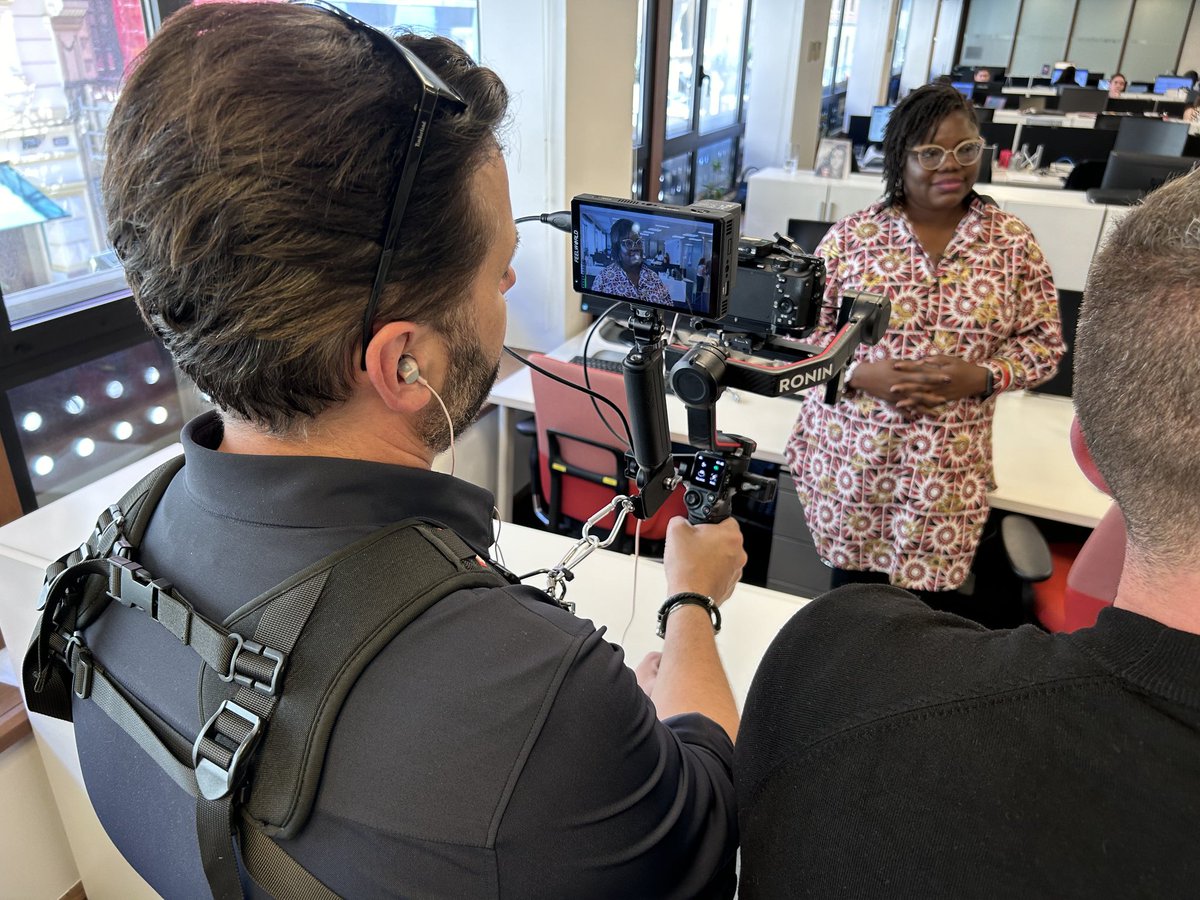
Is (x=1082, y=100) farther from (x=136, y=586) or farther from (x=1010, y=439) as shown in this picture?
(x=136, y=586)

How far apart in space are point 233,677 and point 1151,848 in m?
0.56

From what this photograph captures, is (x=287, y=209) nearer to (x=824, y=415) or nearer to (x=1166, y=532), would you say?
(x=1166, y=532)

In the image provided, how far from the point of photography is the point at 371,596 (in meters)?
0.54

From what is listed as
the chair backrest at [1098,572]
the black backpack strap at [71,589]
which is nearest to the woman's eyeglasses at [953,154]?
the chair backrest at [1098,572]

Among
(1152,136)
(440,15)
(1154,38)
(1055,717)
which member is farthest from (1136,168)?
(1154,38)

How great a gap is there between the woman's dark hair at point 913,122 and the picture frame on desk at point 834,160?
6.30 feet

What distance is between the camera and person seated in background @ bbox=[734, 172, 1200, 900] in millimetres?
480

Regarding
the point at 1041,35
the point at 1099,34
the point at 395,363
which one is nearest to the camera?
the point at 395,363

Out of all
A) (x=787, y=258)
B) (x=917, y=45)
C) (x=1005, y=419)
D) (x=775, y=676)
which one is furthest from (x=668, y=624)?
(x=917, y=45)

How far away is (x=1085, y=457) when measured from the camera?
27.2 inches

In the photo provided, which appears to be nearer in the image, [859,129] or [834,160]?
[834,160]

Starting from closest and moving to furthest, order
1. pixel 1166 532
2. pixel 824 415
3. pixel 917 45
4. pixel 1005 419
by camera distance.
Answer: pixel 1166 532
pixel 824 415
pixel 1005 419
pixel 917 45

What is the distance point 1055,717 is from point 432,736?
388 mm

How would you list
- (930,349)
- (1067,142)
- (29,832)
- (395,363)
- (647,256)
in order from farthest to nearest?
(1067,142), (930,349), (29,832), (647,256), (395,363)
